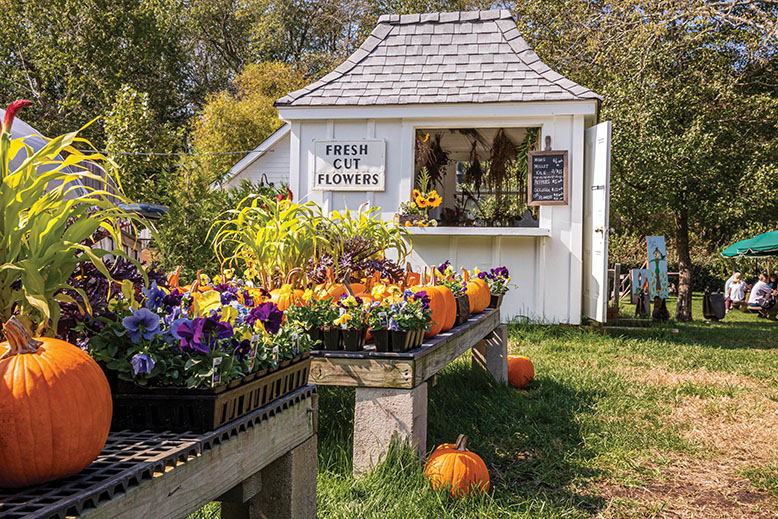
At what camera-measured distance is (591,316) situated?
9.20 meters

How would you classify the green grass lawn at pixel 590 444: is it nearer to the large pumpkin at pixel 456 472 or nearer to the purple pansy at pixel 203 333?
the large pumpkin at pixel 456 472

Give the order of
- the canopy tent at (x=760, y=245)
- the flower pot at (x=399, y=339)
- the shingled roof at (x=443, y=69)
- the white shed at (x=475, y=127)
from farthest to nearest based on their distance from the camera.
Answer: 1. the canopy tent at (x=760, y=245)
2. the shingled roof at (x=443, y=69)
3. the white shed at (x=475, y=127)
4. the flower pot at (x=399, y=339)

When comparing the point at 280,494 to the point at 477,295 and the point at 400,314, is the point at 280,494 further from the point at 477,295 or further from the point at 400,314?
the point at 477,295

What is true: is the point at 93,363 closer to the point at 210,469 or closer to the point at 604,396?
the point at 210,469

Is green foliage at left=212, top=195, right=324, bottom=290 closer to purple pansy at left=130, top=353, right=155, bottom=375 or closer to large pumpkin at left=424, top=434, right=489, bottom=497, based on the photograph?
large pumpkin at left=424, top=434, right=489, bottom=497

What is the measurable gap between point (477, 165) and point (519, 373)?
264 inches

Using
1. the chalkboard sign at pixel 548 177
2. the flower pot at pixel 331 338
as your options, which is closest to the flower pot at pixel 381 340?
the flower pot at pixel 331 338

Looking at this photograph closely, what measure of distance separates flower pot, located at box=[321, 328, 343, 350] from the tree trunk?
1263 cm

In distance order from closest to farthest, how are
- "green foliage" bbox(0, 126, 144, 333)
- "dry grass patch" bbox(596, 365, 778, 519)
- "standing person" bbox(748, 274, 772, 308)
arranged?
"green foliage" bbox(0, 126, 144, 333) < "dry grass patch" bbox(596, 365, 778, 519) < "standing person" bbox(748, 274, 772, 308)

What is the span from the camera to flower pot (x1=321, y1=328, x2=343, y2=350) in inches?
135

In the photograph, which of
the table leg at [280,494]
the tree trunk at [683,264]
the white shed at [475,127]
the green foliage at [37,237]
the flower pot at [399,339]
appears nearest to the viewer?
the green foliage at [37,237]

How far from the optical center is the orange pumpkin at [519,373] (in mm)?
6051

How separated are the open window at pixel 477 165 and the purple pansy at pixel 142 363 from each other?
7.66 meters

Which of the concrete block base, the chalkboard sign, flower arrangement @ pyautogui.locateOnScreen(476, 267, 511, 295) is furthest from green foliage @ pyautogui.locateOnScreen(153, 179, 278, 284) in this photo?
the chalkboard sign
